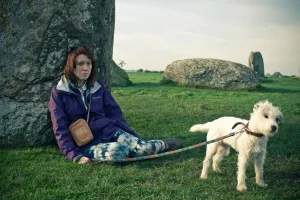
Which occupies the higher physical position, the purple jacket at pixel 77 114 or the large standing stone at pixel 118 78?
the large standing stone at pixel 118 78

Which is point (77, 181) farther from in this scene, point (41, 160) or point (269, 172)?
point (269, 172)

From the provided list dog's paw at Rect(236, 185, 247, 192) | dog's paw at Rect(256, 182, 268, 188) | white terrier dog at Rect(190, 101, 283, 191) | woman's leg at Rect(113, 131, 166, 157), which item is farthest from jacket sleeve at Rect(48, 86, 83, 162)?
dog's paw at Rect(256, 182, 268, 188)

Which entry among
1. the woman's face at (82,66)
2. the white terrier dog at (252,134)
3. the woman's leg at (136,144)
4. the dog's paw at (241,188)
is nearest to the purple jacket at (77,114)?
the woman's leg at (136,144)

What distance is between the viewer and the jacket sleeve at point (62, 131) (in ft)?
19.8

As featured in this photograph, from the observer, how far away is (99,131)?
6613 mm

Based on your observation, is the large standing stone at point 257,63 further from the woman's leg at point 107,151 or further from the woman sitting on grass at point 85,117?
the woman's leg at point 107,151

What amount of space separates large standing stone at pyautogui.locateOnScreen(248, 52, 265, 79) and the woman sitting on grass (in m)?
32.7

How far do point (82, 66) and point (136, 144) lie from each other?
5.95 ft

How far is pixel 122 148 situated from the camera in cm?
612

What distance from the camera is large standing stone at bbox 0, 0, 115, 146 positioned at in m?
6.84

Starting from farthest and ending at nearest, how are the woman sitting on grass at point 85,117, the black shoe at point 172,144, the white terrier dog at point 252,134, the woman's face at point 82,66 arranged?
the black shoe at point 172,144 < the woman's face at point 82,66 < the woman sitting on grass at point 85,117 < the white terrier dog at point 252,134

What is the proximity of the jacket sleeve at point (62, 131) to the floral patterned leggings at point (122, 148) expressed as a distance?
11.1 inches

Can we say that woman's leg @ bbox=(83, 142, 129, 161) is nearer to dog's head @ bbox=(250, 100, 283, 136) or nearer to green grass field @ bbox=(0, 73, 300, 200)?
green grass field @ bbox=(0, 73, 300, 200)

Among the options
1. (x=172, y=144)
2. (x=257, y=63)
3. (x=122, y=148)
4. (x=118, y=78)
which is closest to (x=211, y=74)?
(x=118, y=78)
